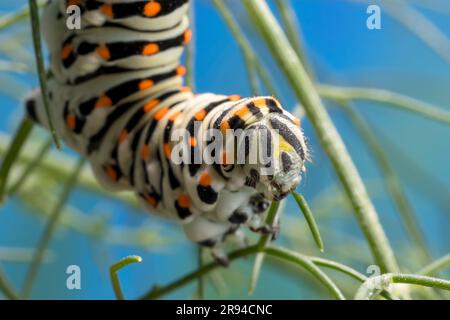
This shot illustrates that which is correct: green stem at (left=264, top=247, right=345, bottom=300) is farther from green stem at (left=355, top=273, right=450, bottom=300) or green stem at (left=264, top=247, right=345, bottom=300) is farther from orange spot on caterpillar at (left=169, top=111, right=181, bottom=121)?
orange spot on caterpillar at (left=169, top=111, right=181, bottom=121)

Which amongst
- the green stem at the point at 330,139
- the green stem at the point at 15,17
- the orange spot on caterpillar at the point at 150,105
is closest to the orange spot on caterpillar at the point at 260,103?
the green stem at the point at 330,139

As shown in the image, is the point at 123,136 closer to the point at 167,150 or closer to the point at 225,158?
the point at 167,150

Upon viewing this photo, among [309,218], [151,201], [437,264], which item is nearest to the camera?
[309,218]

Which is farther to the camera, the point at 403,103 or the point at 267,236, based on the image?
the point at 403,103

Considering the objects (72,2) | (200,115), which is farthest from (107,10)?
(200,115)

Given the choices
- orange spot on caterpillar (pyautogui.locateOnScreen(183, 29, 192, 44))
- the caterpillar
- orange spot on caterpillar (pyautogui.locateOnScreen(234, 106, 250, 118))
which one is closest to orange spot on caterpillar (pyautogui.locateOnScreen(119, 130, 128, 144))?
the caterpillar

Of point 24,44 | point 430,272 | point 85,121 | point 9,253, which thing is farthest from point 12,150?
point 24,44
